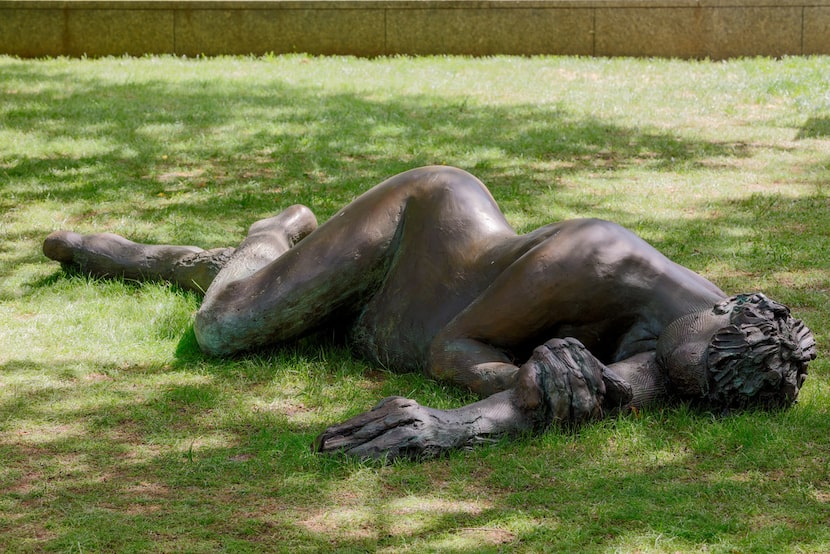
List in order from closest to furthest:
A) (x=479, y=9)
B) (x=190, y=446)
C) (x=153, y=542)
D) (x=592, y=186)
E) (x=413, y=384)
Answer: (x=153, y=542), (x=190, y=446), (x=413, y=384), (x=592, y=186), (x=479, y=9)

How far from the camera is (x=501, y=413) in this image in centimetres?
479

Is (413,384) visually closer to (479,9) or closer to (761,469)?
(761,469)

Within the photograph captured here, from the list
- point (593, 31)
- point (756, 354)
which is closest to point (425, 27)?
point (593, 31)

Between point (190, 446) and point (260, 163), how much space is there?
6175 mm

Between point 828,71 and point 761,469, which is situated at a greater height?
point 828,71

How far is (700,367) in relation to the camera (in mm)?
4781

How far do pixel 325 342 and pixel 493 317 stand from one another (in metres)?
1.36

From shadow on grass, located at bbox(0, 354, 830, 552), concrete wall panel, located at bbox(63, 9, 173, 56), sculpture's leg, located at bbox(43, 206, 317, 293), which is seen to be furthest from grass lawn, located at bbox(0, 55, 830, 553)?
concrete wall panel, located at bbox(63, 9, 173, 56)

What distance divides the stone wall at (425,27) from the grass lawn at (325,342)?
34.6 inches

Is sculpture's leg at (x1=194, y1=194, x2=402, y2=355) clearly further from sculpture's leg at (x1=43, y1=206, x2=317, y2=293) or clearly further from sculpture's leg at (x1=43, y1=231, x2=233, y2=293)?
sculpture's leg at (x1=43, y1=231, x2=233, y2=293)

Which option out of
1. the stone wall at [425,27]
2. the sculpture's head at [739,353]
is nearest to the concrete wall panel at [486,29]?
the stone wall at [425,27]

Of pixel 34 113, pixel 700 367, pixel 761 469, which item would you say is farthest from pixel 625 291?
pixel 34 113

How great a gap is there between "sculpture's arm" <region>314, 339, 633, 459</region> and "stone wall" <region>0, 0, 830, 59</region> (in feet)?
40.3

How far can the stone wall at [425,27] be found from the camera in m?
16.2
